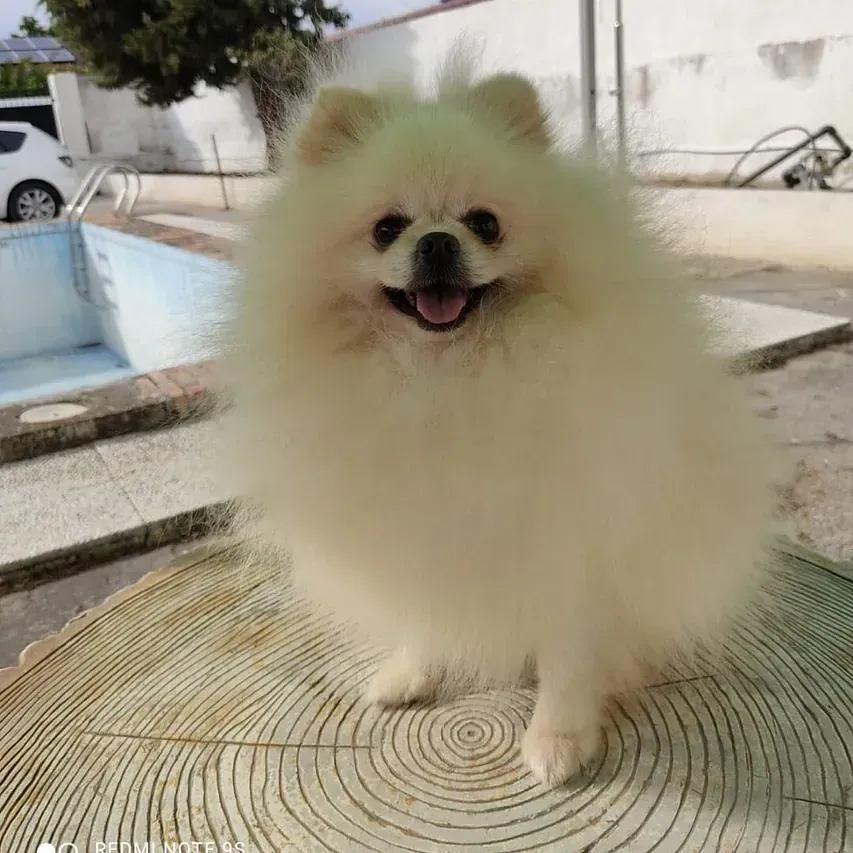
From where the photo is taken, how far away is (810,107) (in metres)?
4.63

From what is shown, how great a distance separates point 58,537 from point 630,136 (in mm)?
1354

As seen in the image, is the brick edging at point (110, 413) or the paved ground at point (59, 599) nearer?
the paved ground at point (59, 599)

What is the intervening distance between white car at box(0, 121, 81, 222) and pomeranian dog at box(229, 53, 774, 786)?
738 cm

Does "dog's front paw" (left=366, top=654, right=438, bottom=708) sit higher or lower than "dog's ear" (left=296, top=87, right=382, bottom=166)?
lower

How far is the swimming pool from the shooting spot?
447 cm

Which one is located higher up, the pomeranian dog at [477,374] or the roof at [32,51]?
the roof at [32,51]

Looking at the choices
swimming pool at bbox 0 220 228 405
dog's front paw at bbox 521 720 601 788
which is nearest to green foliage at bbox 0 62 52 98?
swimming pool at bbox 0 220 228 405

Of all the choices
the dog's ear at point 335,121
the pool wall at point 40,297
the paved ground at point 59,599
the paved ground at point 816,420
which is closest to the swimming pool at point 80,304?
the pool wall at point 40,297

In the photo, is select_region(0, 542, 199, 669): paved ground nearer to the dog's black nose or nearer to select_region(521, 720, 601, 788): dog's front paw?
select_region(521, 720, 601, 788): dog's front paw

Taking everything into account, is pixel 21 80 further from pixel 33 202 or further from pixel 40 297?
pixel 40 297

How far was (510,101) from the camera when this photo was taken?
858 millimetres

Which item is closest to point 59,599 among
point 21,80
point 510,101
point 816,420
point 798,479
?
point 510,101

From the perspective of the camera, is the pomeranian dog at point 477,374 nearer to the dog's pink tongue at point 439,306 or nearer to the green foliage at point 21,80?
the dog's pink tongue at point 439,306

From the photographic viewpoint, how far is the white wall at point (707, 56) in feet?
14.7
